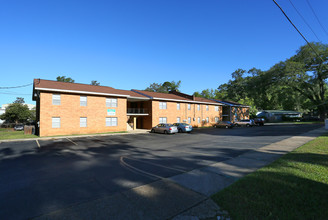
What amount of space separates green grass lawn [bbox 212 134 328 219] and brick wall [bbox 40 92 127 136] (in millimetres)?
20668

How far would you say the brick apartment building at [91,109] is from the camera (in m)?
19.0

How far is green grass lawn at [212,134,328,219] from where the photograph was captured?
3.19 m

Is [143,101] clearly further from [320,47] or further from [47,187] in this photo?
[320,47]

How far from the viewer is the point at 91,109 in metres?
21.8

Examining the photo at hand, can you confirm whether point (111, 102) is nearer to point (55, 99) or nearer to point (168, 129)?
point (55, 99)

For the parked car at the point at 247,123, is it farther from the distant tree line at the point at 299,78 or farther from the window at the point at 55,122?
the window at the point at 55,122

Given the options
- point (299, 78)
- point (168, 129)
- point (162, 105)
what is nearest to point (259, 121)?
point (299, 78)

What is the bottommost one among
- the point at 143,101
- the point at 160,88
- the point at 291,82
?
the point at 143,101

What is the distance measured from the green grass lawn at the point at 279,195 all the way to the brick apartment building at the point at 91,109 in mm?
20756

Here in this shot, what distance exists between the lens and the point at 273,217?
121 inches

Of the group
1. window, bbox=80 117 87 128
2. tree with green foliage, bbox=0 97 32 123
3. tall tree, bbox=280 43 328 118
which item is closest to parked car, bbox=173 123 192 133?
window, bbox=80 117 87 128

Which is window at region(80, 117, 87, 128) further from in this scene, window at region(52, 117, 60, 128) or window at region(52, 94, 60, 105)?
window at region(52, 94, 60, 105)

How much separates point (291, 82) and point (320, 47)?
9.97 metres

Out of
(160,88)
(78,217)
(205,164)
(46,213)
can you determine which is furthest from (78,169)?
(160,88)
